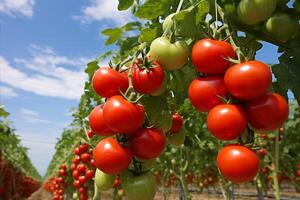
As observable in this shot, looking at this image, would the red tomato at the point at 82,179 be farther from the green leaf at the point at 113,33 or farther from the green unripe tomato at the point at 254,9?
the green unripe tomato at the point at 254,9

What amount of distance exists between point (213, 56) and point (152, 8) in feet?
1.53

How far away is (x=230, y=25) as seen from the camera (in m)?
1.22

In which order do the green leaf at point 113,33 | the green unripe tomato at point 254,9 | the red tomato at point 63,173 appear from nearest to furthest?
the green unripe tomato at point 254,9, the green leaf at point 113,33, the red tomato at point 63,173

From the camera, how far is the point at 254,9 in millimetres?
1185

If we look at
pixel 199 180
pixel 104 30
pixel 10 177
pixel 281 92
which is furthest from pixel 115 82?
pixel 199 180

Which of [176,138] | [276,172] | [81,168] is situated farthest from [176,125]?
[81,168]

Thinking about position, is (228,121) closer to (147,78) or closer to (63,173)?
(147,78)

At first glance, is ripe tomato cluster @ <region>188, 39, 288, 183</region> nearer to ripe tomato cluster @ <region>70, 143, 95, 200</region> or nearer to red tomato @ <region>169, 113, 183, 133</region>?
red tomato @ <region>169, 113, 183, 133</region>

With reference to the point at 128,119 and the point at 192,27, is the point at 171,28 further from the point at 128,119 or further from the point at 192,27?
the point at 128,119

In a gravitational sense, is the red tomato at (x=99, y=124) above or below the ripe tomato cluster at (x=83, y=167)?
below

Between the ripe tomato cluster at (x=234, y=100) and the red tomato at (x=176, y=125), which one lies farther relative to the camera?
the red tomato at (x=176, y=125)

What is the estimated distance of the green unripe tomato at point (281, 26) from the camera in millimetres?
1297

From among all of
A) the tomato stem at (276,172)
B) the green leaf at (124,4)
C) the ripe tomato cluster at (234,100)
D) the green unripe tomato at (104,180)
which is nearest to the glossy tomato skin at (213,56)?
the ripe tomato cluster at (234,100)

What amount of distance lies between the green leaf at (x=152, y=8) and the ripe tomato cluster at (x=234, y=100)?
373mm
